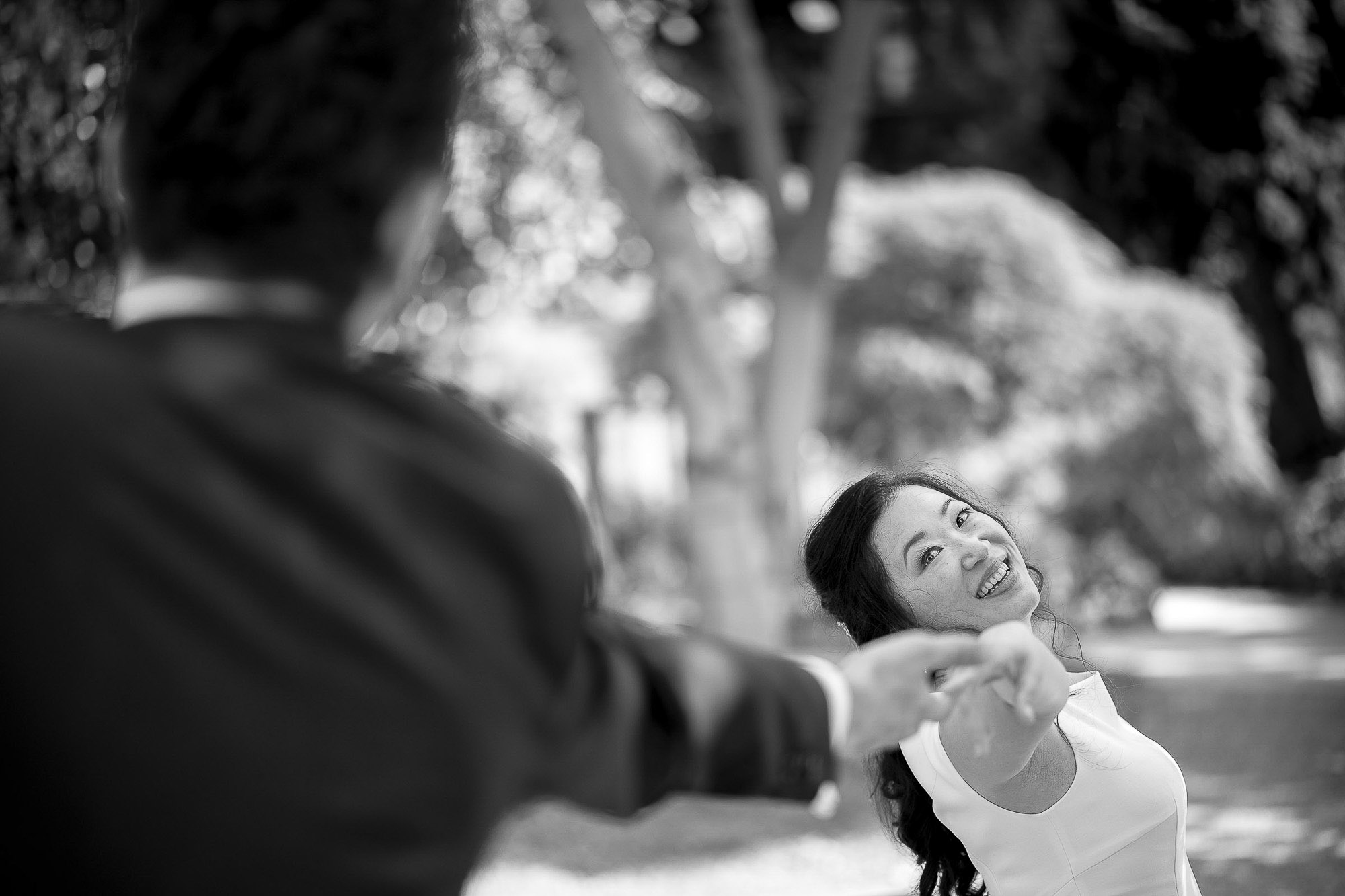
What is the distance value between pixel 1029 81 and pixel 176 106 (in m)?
13.2

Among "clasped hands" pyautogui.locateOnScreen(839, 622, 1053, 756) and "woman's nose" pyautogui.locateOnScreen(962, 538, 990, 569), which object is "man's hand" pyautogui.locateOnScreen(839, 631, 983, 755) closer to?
"clasped hands" pyautogui.locateOnScreen(839, 622, 1053, 756)

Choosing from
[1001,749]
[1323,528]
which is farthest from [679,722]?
[1323,528]

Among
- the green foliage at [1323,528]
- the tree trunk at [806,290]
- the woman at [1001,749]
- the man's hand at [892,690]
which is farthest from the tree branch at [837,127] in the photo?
the green foliage at [1323,528]

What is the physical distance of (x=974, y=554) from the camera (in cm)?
233

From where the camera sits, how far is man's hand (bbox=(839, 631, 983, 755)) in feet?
4.16

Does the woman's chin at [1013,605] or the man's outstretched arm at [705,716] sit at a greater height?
the man's outstretched arm at [705,716]

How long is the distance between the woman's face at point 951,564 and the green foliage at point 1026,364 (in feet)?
28.7

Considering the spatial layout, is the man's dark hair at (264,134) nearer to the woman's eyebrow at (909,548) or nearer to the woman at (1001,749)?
the woman at (1001,749)

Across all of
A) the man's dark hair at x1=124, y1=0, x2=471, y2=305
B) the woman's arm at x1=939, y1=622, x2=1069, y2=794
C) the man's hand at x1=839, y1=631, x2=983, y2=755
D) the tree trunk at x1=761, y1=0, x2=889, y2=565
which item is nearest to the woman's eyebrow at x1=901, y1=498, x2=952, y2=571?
the woman's arm at x1=939, y1=622, x2=1069, y2=794

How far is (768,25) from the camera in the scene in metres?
13.0

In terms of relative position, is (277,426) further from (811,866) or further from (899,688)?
(811,866)

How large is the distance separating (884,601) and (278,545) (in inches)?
64.0

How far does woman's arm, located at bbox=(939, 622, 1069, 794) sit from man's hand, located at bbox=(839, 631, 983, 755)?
0.43 ft

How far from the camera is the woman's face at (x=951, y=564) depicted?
232 centimetres
